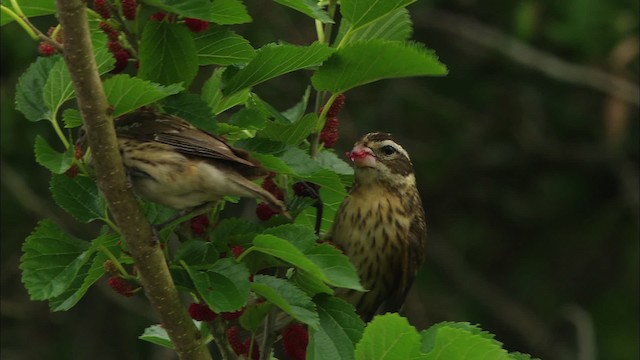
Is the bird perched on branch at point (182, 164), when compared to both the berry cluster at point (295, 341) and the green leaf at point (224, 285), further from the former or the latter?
the berry cluster at point (295, 341)

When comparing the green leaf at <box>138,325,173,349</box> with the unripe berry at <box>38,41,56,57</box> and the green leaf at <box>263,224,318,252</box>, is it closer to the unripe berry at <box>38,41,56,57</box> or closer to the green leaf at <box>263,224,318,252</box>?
the green leaf at <box>263,224,318,252</box>

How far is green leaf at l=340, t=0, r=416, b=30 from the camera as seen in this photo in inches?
118

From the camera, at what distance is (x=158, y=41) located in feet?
9.62

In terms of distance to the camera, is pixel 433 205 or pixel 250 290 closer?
pixel 250 290

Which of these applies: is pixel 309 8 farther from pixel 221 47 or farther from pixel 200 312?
pixel 200 312

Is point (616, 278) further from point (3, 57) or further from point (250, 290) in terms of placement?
point (250, 290)

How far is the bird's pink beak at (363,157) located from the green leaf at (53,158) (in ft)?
Result: 4.94

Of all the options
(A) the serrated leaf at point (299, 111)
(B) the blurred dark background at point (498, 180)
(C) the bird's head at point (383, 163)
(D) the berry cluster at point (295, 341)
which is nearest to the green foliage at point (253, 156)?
(D) the berry cluster at point (295, 341)

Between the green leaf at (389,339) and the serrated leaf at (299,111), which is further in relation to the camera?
the serrated leaf at (299,111)

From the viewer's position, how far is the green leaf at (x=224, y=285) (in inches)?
112

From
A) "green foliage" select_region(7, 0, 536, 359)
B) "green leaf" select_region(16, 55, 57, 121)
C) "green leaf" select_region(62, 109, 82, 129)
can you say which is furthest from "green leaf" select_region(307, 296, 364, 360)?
"green leaf" select_region(16, 55, 57, 121)

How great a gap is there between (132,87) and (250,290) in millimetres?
539

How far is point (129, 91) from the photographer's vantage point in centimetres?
273

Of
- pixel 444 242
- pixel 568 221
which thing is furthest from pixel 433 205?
pixel 568 221
